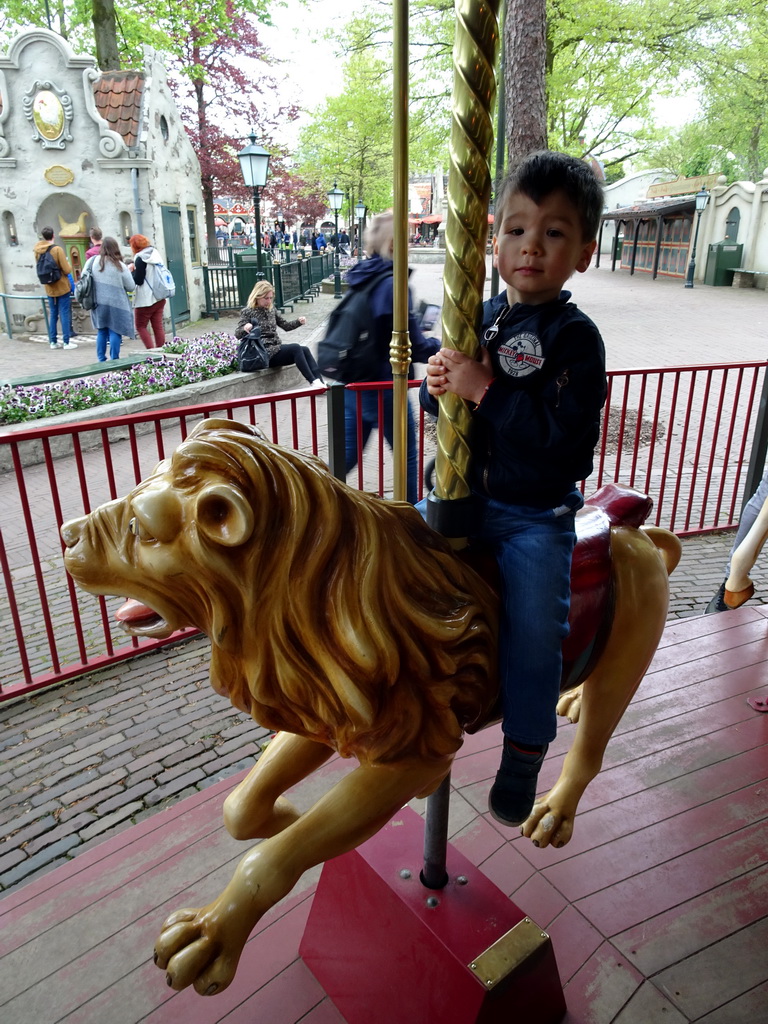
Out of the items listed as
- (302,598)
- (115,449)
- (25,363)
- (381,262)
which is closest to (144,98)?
(25,363)

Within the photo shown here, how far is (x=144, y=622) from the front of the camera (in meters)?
1.34

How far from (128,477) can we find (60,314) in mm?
7500

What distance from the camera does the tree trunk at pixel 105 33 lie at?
595 inches

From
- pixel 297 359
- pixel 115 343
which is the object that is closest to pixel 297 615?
pixel 297 359

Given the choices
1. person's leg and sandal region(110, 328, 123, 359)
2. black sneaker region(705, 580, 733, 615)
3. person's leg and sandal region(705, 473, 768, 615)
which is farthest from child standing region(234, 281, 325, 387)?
person's leg and sandal region(705, 473, 768, 615)

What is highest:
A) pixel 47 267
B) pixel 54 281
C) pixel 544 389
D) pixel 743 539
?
pixel 544 389

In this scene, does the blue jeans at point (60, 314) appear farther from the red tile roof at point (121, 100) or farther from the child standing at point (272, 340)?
the child standing at point (272, 340)

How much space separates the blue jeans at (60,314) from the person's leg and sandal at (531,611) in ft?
41.3

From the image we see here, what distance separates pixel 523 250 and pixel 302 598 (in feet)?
2.47

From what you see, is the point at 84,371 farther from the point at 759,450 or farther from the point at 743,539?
the point at 743,539

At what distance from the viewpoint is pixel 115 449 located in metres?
7.53

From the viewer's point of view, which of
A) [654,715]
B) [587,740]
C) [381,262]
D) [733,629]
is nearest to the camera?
[587,740]

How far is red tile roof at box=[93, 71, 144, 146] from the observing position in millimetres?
13945

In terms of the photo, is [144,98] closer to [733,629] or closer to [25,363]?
[25,363]
